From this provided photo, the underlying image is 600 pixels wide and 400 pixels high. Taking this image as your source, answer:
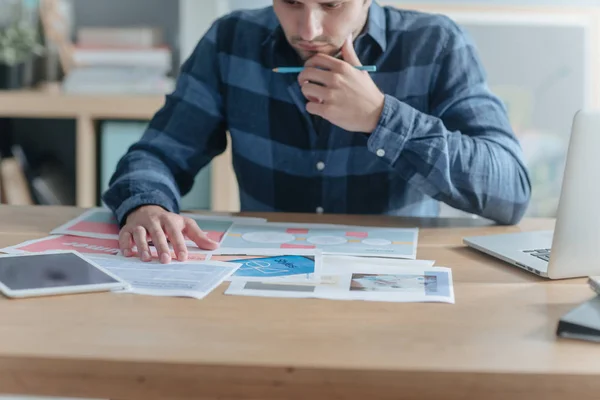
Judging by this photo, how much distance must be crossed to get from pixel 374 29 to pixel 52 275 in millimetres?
821

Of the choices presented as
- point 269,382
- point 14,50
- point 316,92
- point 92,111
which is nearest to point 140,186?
point 316,92

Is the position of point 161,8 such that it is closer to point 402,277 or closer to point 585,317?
point 402,277

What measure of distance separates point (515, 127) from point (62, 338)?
Result: 6.57 feet

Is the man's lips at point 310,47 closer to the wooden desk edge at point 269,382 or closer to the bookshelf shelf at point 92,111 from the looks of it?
the wooden desk edge at point 269,382

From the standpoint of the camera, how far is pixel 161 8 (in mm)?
2623

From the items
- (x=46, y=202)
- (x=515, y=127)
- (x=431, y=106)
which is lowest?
(x=46, y=202)

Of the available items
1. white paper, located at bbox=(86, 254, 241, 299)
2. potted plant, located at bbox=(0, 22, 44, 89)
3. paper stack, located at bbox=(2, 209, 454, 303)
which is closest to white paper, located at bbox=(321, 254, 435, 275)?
paper stack, located at bbox=(2, 209, 454, 303)

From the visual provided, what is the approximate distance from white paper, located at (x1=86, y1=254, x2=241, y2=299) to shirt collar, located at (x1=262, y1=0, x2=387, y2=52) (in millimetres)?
664

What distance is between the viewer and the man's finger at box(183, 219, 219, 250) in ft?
3.48

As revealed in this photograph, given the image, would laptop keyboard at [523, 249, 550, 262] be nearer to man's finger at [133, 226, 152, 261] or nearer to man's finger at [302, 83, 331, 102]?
man's finger at [302, 83, 331, 102]

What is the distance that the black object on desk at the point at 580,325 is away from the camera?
724mm

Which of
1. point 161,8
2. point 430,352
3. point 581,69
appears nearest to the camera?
point 430,352

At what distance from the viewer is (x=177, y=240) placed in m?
1.04

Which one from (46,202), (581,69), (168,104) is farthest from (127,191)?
(581,69)
